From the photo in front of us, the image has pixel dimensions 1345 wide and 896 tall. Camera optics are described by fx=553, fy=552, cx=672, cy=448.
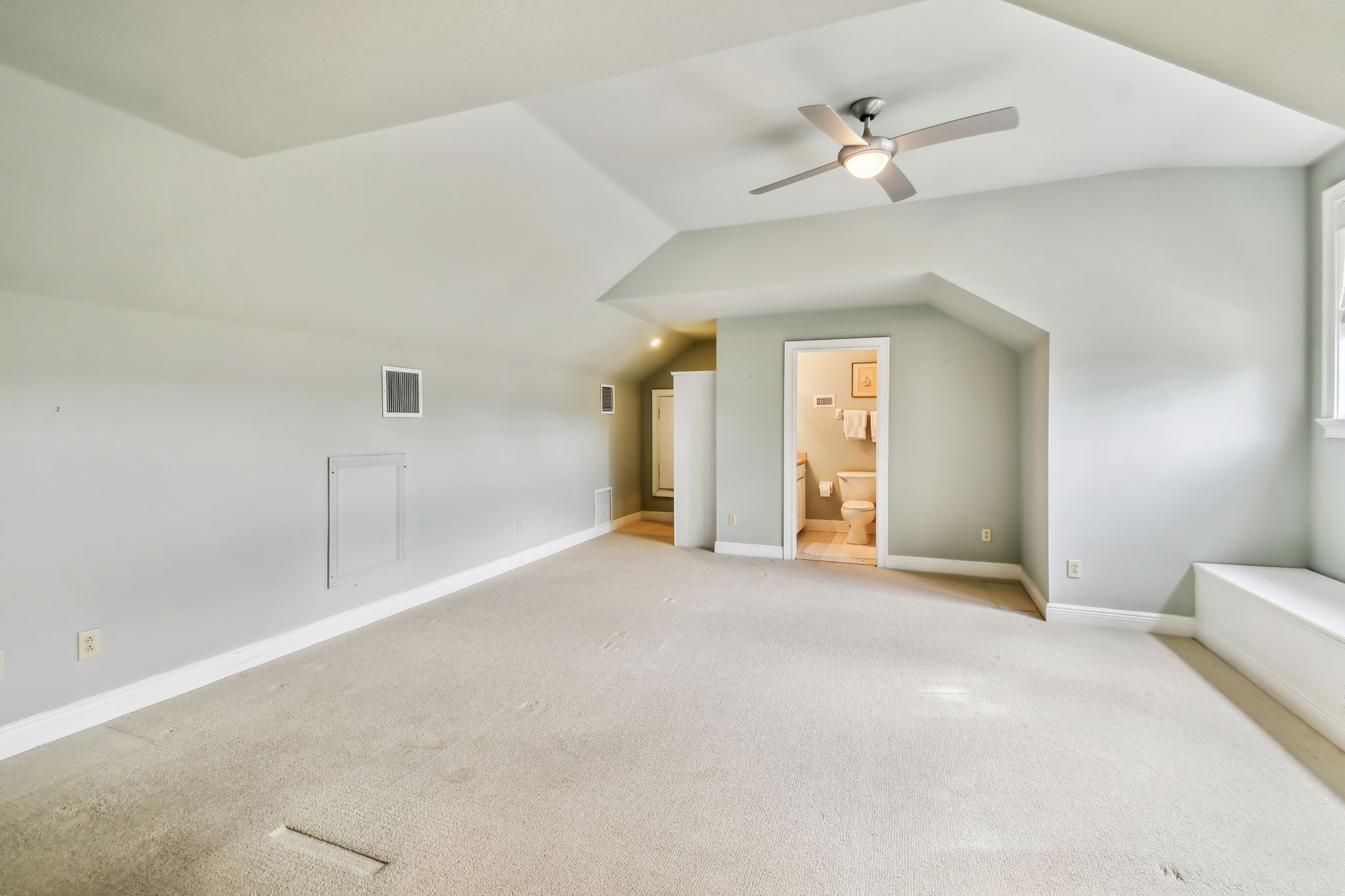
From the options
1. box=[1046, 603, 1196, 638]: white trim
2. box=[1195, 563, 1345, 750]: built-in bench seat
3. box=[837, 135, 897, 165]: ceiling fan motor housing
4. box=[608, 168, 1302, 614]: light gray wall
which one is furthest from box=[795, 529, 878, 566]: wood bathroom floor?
box=[837, 135, 897, 165]: ceiling fan motor housing

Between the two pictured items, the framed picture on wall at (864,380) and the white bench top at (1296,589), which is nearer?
the white bench top at (1296,589)

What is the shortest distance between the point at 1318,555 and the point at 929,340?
107 inches

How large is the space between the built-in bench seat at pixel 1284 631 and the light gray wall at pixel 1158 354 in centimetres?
22

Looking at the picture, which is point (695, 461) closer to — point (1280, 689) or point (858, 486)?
point (858, 486)

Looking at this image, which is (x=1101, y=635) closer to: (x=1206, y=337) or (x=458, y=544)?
(x=1206, y=337)

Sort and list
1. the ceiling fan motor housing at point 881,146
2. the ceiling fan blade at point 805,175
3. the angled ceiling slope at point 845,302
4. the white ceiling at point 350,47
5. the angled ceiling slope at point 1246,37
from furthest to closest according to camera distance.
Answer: the angled ceiling slope at point 845,302 → the ceiling fan blade at point 805,175 → the ceiling fan motor housing at point 881,146 → the white ceiling at point 350,47 → the angled ceiling slope at point 1246,37

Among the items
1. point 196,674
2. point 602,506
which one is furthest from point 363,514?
point 602,506

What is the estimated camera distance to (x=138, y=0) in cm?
125

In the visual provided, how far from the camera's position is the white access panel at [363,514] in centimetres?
350

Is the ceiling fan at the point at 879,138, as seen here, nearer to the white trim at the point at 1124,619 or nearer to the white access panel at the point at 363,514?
the white trim at the point at 1124,619

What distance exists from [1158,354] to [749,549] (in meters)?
3.47

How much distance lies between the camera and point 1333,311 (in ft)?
9.81

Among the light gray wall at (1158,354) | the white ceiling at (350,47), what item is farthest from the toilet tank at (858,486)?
the white ceiling at (350,47)

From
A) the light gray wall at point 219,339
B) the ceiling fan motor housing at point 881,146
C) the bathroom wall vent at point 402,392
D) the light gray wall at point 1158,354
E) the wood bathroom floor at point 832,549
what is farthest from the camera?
the wood bathroom floor at point 832,549
